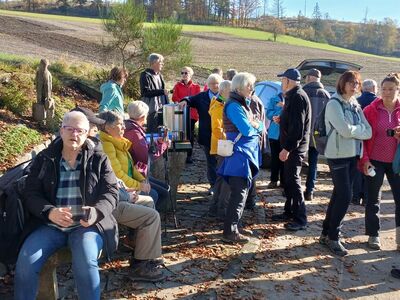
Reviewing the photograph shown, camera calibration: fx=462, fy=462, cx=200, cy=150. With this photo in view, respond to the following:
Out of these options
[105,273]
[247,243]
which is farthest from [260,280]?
[105,273]

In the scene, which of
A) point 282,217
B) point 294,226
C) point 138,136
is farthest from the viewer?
point 282,217

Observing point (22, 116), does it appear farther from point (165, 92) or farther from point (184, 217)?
point (184, 217)

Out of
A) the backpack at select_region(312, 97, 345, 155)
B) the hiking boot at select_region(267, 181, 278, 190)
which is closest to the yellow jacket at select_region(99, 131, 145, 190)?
the backpack at select_region(312, 97, 345, 155)

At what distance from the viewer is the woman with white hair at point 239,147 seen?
Result: 5035mm

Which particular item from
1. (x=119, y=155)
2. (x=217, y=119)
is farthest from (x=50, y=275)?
(x=217, y=119)

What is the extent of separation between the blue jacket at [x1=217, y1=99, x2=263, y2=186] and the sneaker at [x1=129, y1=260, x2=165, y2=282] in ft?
4.67

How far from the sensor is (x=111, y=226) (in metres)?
3.83

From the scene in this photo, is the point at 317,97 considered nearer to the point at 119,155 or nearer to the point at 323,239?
the point at 323,239

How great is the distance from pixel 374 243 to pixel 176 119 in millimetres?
3006

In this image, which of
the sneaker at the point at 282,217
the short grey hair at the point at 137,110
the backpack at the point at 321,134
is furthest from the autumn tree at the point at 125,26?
the backpack at the point at 321,134

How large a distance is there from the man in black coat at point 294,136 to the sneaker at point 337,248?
1.88 feet

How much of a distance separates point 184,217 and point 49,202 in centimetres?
249

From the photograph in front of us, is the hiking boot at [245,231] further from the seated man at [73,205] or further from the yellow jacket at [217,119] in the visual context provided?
the seated man at [73,205]

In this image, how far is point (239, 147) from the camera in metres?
5.11
